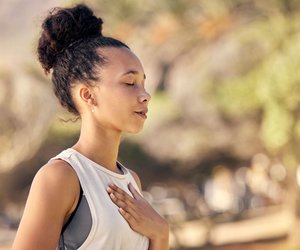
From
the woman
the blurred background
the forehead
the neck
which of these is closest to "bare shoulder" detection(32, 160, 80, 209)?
the woman

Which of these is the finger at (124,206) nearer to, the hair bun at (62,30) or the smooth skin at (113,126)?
the smooth skin at (113,126)

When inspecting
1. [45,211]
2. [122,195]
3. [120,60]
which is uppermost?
[120,60]

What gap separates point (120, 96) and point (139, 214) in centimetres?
22

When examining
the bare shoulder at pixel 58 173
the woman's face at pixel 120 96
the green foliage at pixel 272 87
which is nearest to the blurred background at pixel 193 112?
the green foliage at pixel 272 87

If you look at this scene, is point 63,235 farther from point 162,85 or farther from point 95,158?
point 162,85

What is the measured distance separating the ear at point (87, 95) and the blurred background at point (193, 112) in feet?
29.7

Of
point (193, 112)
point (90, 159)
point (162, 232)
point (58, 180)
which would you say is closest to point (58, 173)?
point (58, 180)

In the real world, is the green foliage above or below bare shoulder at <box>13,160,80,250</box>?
above

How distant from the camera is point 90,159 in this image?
1.68 m

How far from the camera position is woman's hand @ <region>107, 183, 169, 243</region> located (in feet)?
5.35

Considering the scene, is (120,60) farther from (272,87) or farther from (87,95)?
(272,87)

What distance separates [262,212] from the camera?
12.6m

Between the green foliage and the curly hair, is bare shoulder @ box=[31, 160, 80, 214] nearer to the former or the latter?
the curly hair

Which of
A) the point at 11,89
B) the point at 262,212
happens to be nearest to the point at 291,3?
the point at 262,212
